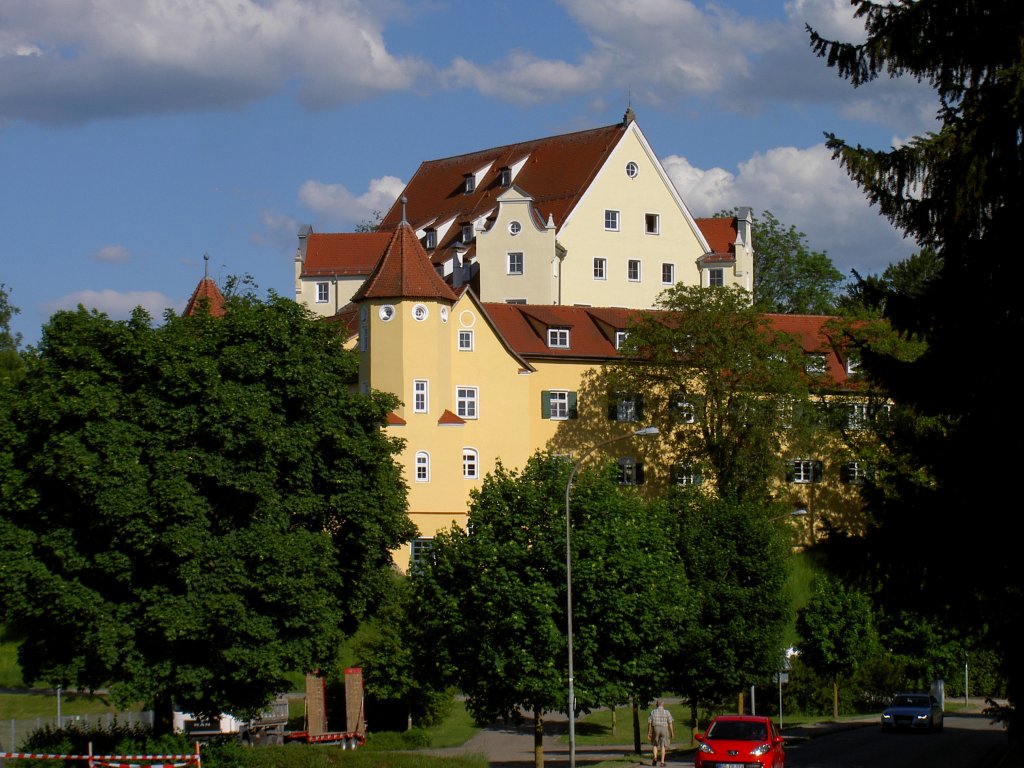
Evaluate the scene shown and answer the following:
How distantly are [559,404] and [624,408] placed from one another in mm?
3241

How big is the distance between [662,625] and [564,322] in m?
39.4

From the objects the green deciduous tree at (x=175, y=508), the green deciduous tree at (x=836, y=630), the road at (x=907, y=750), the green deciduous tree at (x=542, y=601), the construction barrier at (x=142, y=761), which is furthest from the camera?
the green deciduous tree at (x=836, y=630)

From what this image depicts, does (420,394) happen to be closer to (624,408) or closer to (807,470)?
(624,408)

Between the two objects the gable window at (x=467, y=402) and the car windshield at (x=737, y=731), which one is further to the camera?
the gable window at (x=467, y=402)

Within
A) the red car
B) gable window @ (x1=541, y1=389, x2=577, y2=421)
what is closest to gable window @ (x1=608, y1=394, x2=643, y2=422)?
gable window @ (x1=541, y1=389, x2=577, y2=421)

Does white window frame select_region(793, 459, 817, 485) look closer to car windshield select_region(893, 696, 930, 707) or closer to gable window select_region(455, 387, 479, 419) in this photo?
gable window select_region(455, 387, 479, 419)

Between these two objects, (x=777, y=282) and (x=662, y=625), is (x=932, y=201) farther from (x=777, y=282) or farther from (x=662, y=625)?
(x=777, y=282)

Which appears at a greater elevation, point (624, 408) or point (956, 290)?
point (624, 408)

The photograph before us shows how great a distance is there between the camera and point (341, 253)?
94.2 meters

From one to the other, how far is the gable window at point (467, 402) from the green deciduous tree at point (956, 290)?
53046 millimetres

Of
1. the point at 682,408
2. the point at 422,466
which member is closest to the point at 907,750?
the point at 682,408

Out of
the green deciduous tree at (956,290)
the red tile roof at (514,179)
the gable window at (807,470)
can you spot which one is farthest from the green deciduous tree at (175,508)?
the red tile roof at (514,179)

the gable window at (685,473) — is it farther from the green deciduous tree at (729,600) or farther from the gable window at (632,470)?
the green deciduous tree at (729,600)

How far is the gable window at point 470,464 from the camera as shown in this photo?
69625mm
